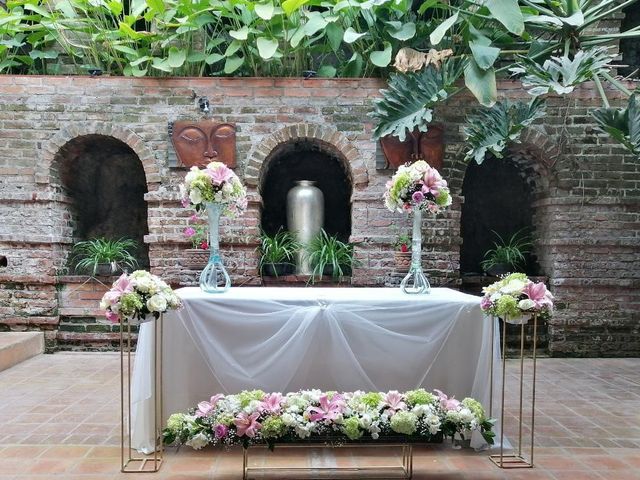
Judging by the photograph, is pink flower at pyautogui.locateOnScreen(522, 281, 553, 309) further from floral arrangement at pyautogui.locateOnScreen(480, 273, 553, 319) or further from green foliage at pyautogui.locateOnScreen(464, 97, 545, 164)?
green foliage at pyautogui.locateOnScreen(464, 97, 545, 164)

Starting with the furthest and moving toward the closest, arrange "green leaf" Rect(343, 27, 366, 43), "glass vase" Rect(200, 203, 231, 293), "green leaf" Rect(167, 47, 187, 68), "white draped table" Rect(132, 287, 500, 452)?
"green leaf" Rect(167, 47, 187, 68) → "green leaf" Rect(343, 27, 366, 43) → "glass vase" Rect(200, 203, 231, 293) → "white draped table" Rect(132, 287, 500, 452)

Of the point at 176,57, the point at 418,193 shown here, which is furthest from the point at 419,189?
the point at 176,57

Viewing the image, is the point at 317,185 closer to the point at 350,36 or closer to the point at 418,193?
the point at 350,36

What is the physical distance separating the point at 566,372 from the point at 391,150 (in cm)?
262

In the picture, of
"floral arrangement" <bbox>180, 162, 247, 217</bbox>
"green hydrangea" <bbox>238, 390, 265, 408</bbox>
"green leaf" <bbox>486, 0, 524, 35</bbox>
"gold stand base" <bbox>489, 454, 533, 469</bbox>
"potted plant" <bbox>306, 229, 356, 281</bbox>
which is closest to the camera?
"green hydrangea" <bbox>238, 390, 265, 408</bbox>

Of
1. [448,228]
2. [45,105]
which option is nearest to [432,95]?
[448,228]

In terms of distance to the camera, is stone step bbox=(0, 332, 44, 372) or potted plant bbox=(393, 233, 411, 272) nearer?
stone step bbox=(0, 332, 44, 372)

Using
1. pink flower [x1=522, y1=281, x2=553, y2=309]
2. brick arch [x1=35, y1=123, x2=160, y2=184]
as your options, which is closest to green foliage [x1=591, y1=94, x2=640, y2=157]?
pink flower [x1=522, y1=281, x2=553, y2=309]

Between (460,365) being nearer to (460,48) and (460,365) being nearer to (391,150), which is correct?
(391,150)

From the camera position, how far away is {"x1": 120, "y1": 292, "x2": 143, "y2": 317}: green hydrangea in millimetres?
2533

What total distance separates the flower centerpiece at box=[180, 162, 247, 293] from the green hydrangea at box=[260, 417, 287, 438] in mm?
967

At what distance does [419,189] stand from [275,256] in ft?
Answer: 7.83

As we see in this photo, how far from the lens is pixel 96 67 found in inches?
211

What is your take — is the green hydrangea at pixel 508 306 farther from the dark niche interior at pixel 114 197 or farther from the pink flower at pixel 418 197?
the dark niche interior at pixel 114 197
